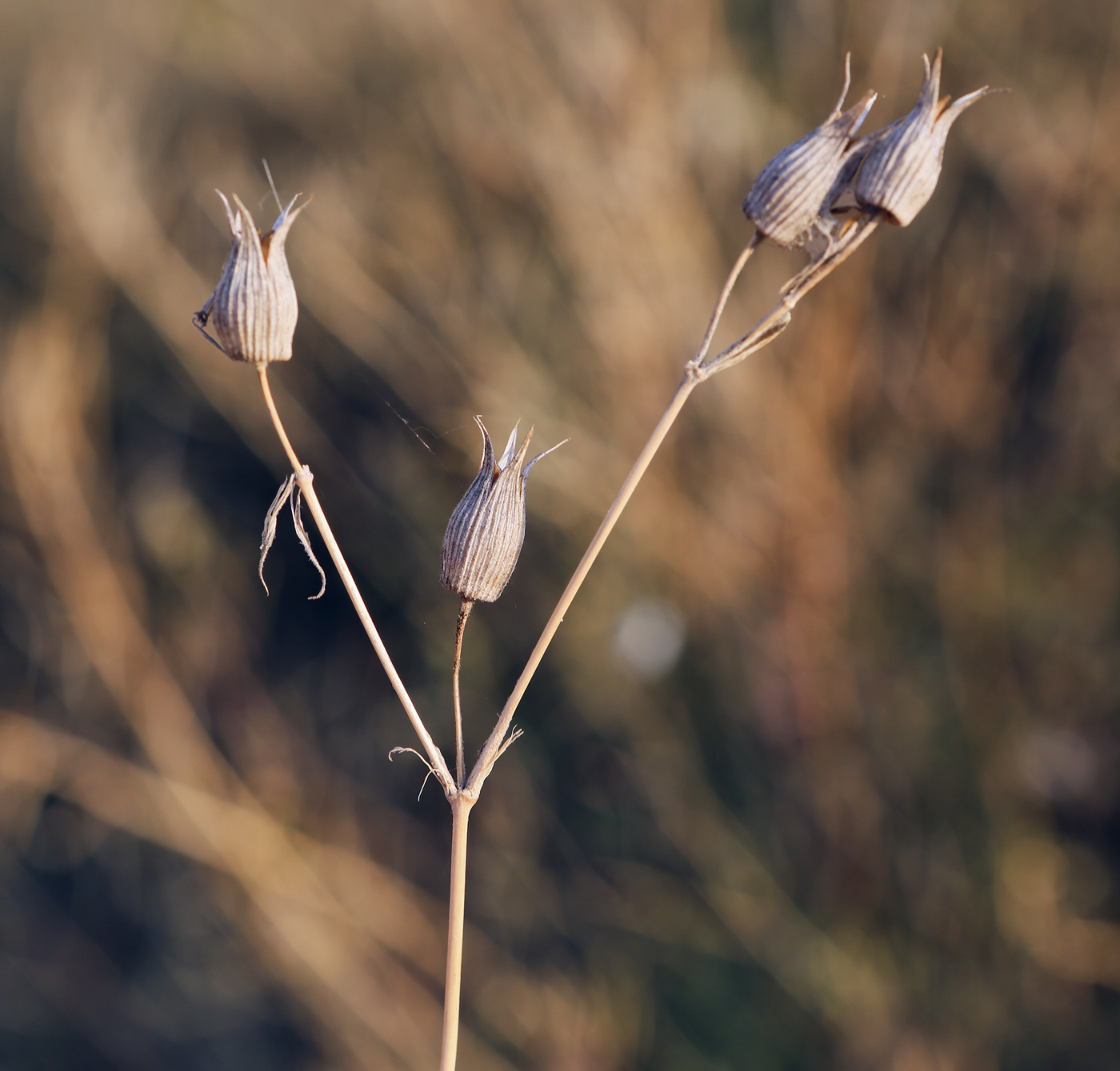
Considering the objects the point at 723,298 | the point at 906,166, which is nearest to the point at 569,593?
the point at 723,298

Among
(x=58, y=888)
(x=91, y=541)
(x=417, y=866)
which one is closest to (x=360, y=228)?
(x=91, y=541)

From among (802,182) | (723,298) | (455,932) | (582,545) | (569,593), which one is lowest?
(455,932)

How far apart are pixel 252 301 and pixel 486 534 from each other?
18 centimetres

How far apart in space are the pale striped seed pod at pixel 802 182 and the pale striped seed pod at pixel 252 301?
257mm

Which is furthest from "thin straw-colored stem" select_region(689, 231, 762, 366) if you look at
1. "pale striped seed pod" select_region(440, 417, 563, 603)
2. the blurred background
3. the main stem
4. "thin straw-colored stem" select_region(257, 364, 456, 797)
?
the blurred background

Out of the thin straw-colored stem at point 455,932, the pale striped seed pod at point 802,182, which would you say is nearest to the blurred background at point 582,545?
the pale striped seed pod at point 802,182

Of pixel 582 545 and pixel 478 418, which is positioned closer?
Result: pixel 478 418

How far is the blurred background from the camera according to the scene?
1.24 metres

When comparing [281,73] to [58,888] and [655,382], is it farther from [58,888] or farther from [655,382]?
[58,888]

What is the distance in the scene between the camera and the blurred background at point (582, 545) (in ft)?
4.06

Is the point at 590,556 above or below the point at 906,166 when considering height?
below

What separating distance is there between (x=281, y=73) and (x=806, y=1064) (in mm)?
2034

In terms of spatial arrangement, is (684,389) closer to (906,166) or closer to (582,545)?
(906,166)

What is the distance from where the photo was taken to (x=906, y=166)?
423 mm
